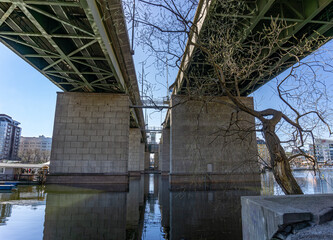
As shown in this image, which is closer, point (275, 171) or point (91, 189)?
point (275, 171)

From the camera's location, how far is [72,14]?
12.5 meters

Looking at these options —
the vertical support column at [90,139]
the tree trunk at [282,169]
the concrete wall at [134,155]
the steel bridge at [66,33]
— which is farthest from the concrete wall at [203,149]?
the concrete wall at [134,155]

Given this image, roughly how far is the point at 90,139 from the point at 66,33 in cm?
1007

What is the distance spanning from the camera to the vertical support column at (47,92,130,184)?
20828mm

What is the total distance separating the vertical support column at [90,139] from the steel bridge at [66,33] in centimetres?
196

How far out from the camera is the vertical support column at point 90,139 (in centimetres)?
2083

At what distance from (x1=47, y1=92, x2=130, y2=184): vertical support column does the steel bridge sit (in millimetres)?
1958

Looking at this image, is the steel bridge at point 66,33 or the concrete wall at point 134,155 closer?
the steel bridge at point 66,33

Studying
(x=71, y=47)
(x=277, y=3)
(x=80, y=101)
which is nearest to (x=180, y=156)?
(x=80, y=101)

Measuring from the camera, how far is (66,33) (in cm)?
1483

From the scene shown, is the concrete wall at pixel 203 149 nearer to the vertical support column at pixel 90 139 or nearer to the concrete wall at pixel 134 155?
the vertical support column at pixel 90 139

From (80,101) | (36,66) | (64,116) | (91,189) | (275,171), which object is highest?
(36,66)

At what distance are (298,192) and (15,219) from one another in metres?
8.61

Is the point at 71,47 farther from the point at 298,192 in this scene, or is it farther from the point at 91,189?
the point at 298,192
